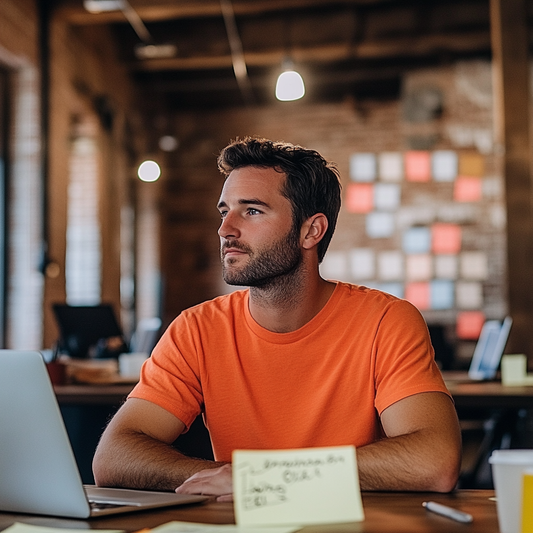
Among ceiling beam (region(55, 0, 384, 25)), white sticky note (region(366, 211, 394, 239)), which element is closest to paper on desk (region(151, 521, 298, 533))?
ceiling beam (region(55, 0, 384, 25))

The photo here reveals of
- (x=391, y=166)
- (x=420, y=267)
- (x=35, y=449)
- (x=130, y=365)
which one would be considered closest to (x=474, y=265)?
(x=420, y=267)

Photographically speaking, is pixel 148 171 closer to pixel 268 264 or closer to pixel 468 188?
pixel 468 188

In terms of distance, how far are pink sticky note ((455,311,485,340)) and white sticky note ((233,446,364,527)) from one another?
7.73 metres

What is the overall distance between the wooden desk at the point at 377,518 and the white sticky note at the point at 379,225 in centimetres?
761

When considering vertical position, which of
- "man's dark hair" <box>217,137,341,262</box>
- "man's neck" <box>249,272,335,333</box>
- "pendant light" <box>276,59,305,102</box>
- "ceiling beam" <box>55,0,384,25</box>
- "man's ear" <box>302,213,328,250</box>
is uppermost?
"ceiling beam" <box>55,0,384,25</box>

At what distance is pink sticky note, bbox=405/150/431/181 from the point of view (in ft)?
28.1

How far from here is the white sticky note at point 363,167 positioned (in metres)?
8.94

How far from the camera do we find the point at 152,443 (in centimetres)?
A: 165

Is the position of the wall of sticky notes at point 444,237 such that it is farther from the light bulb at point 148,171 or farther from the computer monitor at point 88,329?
the computer monitor at point 88,329

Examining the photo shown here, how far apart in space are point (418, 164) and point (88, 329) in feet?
17.9

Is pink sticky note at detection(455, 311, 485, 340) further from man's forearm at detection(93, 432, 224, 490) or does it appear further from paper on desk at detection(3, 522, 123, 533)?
paper on desk at detection(3, 522, 123, 533)

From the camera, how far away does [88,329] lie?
13.1 feet

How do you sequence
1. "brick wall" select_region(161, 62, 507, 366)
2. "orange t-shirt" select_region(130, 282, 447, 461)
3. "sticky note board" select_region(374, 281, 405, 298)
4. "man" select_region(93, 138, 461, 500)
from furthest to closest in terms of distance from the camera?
"sticky note board" select_region(374, 281, 405, 298)
"brick wall" select_region(161, 62, 507, 366)
"orange t-shirt" select_region(130, 282, 447, 461)
"man" select_region(93, 138, 461, 500)

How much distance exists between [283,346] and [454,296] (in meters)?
7.04
